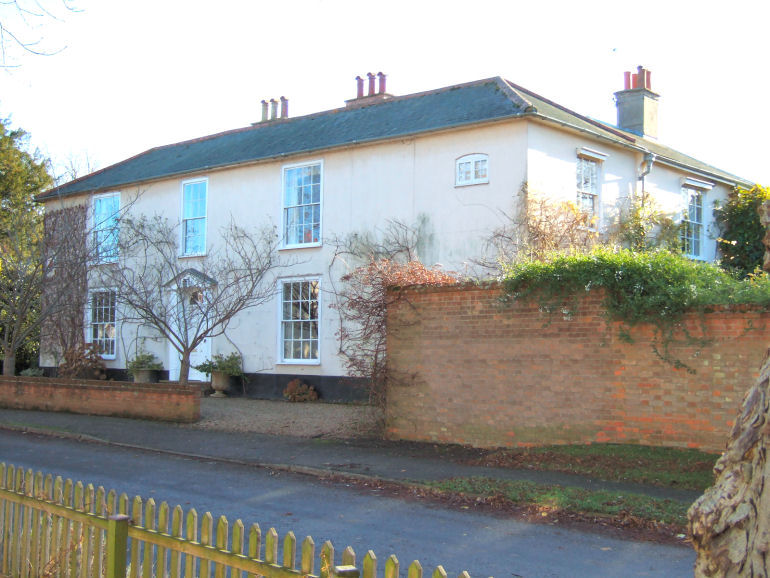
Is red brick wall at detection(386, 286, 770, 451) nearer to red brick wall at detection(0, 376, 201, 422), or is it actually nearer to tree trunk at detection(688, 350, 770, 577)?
red brick wall at detection(0, 376, 201, 422)

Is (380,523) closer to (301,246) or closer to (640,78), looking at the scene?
(301,246)

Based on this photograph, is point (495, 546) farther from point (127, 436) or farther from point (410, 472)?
point (127, 436)

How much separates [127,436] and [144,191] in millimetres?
11187

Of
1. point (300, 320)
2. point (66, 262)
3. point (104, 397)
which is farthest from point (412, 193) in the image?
point (66, 262)

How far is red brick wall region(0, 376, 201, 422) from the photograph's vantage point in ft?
51.5

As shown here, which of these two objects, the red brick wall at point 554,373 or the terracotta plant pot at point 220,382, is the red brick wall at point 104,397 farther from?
the red brick wall at point 554,373

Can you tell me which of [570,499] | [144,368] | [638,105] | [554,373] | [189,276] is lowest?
[570,499]

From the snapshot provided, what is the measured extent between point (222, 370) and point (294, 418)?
5.54 meters

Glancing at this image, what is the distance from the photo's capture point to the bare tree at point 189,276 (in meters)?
17.4

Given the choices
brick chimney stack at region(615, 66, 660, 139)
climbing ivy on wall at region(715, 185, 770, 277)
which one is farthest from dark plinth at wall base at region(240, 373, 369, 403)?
brick chimney stack at region(615, 66, 660, 139)

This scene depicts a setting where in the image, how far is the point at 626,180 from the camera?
19047mm

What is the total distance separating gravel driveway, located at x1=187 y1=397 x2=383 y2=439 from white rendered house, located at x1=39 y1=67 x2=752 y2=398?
0.99 m

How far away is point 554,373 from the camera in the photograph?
11258 millimetres

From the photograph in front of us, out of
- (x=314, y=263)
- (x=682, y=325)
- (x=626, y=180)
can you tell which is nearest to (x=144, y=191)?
(x=314, y=263)
